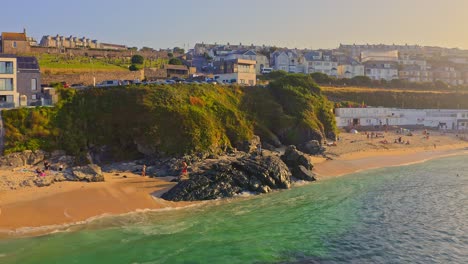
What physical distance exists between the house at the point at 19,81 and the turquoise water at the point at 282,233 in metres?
21.9

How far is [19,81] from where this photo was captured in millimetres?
45500

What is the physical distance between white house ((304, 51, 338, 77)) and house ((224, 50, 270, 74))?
11.1 metres

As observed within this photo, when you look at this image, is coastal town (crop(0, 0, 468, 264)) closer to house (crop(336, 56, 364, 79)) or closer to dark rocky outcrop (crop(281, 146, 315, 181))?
dark rocky outcrop (crop(281, 146, 315, 181))

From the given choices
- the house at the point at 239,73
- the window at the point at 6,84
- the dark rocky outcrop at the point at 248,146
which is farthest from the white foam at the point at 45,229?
the house at the point at 239,73

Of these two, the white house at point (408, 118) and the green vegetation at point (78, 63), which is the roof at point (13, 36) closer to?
the green vegetation at point (78, 63)

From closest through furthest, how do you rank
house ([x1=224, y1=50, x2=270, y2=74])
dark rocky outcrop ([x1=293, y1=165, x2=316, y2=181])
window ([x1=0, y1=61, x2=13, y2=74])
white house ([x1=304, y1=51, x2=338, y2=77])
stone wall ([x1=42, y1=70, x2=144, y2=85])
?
dark rocky outcrop ([x1=293, y1=165, x2=316, y2=181]), window ([x1=0, y1=61, x2=13, y2=74]), stone wall ([x1=42, y1=70, x2=144, y2=85]), house ([x1=224, y1=50, x2=270, y2=74]), white house ([x1=304, y1=51, x2=338, y2=77])

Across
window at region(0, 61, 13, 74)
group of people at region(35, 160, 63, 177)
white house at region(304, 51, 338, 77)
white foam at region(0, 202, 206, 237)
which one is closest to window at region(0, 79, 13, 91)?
window at region(0, 61, 13, 74)

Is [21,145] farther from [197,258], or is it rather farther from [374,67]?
[374,67]

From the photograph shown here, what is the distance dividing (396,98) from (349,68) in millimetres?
32330

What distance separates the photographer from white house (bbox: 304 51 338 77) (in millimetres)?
117812

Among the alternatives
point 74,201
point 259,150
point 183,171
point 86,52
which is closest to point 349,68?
point 86,52

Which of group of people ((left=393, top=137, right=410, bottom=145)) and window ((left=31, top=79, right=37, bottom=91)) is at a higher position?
window ((left=31, top=79, right=37, bottom=91))

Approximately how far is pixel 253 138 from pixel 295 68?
72.5 metres

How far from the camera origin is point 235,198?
32.5m
